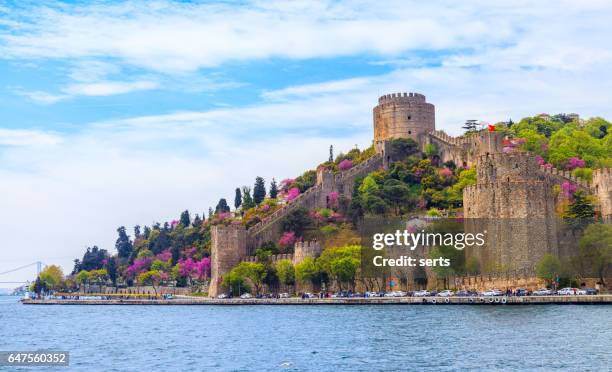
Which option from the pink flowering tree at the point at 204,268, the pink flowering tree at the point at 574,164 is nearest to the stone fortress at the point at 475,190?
the pink flowering tree at the point at 574,164

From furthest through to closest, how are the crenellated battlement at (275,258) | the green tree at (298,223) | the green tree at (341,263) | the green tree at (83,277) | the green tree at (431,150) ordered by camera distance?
the green tree at (83,277) → the green tree at (431,150) → the green tree at (298,223) → the crenellated battlement at (275,258) → the green tree at (341,263)

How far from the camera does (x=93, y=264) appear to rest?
131 meters

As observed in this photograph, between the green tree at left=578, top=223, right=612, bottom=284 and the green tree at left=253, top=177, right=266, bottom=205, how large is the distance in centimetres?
4678

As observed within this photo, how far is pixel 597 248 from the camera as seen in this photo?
206 feet

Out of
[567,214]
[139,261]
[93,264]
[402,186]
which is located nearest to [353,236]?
[402,186]

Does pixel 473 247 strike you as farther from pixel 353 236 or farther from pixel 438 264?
pixel 353 236

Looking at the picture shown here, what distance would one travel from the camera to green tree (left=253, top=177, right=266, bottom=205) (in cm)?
10588

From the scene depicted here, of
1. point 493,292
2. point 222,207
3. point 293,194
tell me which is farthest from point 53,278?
point 493,292

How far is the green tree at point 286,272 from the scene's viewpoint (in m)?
77.9

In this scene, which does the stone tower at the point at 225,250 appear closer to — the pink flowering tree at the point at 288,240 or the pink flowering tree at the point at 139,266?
the pink flowering tree at the point at 288,240

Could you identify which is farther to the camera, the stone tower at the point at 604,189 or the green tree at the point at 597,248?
the stone tower at the point at 604,189

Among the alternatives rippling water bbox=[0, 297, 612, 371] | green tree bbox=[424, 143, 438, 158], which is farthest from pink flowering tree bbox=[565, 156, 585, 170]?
rippling water bbox=[0, 297, 612, 371]

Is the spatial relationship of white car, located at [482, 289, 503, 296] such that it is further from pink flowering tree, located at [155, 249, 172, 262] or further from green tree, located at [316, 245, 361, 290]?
pink flowering tree, located at [155, 249, 172, 262]

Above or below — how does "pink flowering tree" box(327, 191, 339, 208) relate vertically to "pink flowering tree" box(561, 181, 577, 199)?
above
